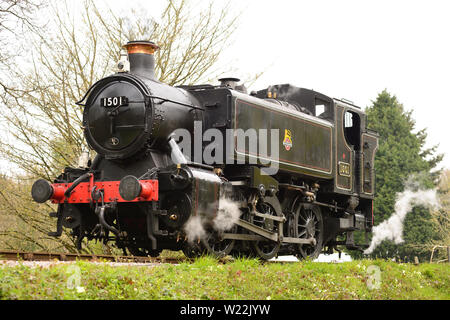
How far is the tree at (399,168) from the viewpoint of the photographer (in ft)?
92.8

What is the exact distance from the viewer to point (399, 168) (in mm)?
29797

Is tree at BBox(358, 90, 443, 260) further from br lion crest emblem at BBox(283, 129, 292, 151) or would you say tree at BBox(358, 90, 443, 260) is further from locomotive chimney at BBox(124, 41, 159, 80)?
locomotive chimney at BBox(124, 41, 159, 80)

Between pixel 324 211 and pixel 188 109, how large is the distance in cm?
473

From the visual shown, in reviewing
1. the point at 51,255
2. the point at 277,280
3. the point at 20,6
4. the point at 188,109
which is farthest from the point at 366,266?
the point at 20,6

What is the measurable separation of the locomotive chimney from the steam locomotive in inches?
0.6

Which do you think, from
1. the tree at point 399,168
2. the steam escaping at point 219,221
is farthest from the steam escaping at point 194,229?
the tree at point 399,168

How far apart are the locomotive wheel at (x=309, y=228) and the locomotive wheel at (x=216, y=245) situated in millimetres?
2032

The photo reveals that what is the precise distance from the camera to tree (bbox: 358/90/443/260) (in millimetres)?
28281

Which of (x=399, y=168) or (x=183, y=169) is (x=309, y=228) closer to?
(x=183, y=169)

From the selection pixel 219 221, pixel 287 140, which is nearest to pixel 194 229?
pixel 219 221

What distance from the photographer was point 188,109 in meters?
9.52

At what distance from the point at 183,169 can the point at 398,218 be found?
22.6m

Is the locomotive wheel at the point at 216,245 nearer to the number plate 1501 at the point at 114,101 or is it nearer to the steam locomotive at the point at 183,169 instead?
the steam locomotive at the point at 183,169
